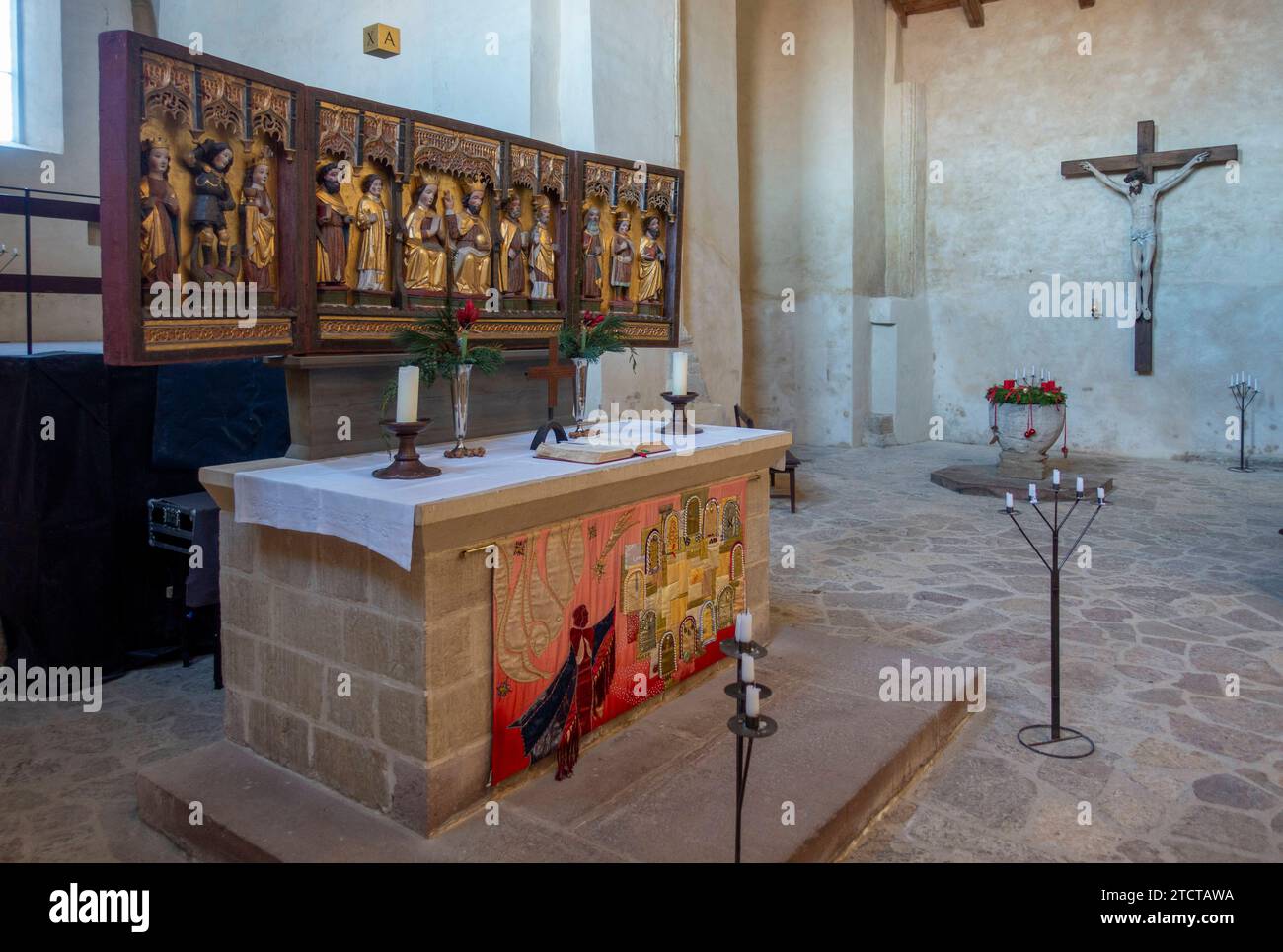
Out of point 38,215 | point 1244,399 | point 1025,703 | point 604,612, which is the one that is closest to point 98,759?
point 604,612

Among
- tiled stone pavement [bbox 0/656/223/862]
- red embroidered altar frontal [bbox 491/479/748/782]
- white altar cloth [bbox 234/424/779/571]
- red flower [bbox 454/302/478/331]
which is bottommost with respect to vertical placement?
tiled stone pavement [bbox 0/656/223/862]

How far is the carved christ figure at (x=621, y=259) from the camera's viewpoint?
195 inches

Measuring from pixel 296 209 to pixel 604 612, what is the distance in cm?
176

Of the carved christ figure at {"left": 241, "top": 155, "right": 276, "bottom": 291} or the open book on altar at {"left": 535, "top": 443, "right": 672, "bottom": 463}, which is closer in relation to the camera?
the carved christ figure at {"left": 241, "top": 155, "right": 276, "bottom": 291}

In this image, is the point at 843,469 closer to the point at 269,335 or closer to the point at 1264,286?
the point at 1264,286

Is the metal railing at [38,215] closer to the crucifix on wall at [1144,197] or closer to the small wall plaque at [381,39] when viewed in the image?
the small wall plaque at [381,39]

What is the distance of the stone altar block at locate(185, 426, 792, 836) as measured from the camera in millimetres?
3006

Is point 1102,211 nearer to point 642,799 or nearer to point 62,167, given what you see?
point 62,167

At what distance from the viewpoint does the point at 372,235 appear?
3766 millimetres

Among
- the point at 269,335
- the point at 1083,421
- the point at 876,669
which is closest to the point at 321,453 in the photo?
the point at 269,335

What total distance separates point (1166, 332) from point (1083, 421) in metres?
1.32

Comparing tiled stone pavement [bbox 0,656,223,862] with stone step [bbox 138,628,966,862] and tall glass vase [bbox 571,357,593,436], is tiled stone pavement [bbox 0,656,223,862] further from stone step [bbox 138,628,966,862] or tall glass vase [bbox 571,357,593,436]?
tall glass vase [bbox 571,357,593,436]

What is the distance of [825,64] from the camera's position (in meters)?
11.8

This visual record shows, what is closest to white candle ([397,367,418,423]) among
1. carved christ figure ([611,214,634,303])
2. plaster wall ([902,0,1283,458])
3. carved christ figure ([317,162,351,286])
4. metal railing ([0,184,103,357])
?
carved christ figure ([317,162,351,286])
